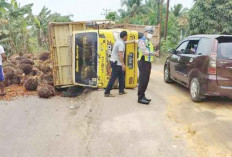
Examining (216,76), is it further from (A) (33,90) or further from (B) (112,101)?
(A) (33,90)

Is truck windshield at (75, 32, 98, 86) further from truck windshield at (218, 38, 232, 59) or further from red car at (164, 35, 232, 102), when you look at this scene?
truck windshield at (218, 38, 232, 59)

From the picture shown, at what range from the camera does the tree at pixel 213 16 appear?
17344mm

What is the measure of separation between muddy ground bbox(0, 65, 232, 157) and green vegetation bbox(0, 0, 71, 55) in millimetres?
10700

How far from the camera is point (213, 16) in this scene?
1781 centimetres

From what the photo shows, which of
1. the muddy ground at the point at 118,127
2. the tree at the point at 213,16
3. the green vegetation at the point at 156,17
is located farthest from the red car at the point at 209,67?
the green vegetation at the point at 156,17

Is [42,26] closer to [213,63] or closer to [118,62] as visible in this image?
[118,62]

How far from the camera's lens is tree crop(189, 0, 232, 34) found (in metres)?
17.3

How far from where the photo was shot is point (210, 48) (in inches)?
280

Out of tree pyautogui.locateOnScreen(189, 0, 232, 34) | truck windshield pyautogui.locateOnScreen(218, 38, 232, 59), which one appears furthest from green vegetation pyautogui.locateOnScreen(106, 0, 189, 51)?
truck windshield pyautogui.locateOnScreen(218, 38, 232, 59)

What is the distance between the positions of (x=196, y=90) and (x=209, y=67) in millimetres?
778

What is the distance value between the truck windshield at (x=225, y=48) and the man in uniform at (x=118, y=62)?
2311 mm

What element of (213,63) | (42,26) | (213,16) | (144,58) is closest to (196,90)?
(213,63)

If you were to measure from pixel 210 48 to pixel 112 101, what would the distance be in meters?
2.73

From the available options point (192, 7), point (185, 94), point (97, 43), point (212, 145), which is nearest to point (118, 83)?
point (97, 43)
